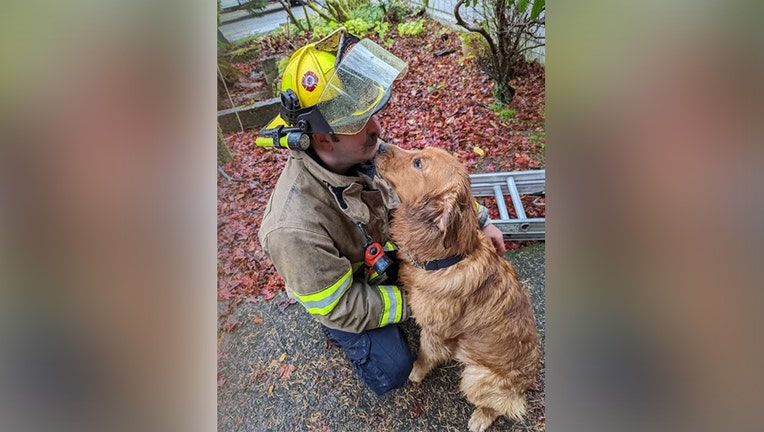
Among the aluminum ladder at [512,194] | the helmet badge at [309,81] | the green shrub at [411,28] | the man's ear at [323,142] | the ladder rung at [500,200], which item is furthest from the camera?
the ladder rung at [500,200]

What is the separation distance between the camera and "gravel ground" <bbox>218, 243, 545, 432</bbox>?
1.99 m

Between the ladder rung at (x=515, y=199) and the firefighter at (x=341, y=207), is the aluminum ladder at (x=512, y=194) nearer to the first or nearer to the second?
the ladder rung at (x=515, y=199)

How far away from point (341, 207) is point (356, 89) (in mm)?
650

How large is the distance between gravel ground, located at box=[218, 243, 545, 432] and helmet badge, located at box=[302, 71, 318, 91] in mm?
1217

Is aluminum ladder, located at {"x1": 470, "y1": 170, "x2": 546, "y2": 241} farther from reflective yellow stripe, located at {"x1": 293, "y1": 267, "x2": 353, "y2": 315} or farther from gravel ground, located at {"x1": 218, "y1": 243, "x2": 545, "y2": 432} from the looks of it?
reflective yellow stripe, located at {"x1": 293, "y1": 267, "x2": 353, "y2": 315}

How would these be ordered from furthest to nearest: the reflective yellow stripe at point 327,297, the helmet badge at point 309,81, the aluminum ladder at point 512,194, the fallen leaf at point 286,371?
the fallen leaf at point 286,371 < the aluminum ladder at point 512,194 < the reflective yellow stripe at point 327,297 < the helmet badge at point 309,81

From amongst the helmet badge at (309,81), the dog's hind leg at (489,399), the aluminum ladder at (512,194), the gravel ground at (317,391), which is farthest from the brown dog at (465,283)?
the helmet badge at (309,81)

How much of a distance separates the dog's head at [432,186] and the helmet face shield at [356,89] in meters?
0.39

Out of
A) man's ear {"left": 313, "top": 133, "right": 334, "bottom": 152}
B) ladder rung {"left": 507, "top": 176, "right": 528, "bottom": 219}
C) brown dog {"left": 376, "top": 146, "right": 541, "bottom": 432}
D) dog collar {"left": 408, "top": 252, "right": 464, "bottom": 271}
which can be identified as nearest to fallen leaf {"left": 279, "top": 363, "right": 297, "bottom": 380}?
brown dog {"left": 376, "top": 146, "right": 541, "bottom": 432}

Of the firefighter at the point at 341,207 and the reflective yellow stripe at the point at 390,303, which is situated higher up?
the firefighter at the point at 341,207

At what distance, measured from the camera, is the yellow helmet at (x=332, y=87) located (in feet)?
4.96
